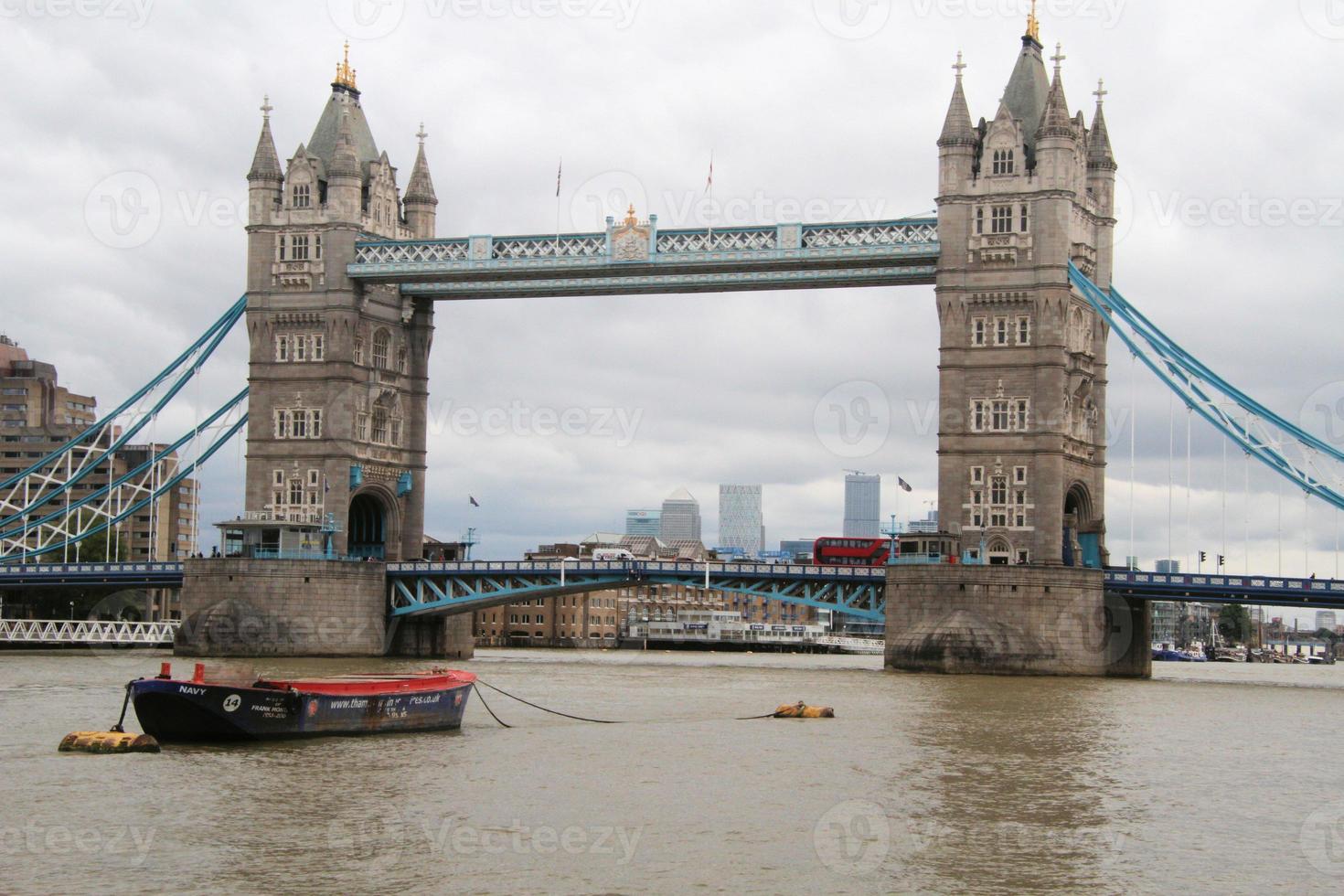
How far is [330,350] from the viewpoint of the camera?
99250 mm

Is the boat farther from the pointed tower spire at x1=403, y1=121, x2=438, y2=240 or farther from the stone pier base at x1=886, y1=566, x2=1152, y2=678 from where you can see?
the pointed tower spire at x1=403, y1=121, x2=438, y2=240

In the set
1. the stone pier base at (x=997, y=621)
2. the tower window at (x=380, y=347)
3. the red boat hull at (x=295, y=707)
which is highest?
the tower window at (x=380, y=347)

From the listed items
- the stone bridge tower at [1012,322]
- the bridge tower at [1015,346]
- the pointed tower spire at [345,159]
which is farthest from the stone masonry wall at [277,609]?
the stone bridge tower at [1012,322]

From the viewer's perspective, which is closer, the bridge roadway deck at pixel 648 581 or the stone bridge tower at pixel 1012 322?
the bridge roadway deck at pixel 648 581

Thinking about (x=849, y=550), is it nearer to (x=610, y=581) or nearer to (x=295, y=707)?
(x=610, y=581)

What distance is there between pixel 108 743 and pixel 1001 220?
184ft

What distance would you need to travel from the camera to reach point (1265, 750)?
167 ft

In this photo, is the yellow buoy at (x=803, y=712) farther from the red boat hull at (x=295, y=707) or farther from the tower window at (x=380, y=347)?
the tower window at (x=380, y=347)

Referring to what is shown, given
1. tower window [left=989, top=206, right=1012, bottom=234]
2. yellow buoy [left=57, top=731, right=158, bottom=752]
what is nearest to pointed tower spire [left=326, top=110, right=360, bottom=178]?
tower window [left=989, top=206, right=1012, bottom=234]

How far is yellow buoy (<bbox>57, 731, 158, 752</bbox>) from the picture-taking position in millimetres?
43531

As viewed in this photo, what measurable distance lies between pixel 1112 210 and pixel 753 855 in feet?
220

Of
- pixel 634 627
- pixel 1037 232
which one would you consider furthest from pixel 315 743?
pixel 634 627

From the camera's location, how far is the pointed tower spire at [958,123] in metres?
88.9

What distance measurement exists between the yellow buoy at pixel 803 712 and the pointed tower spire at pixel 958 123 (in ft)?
129
